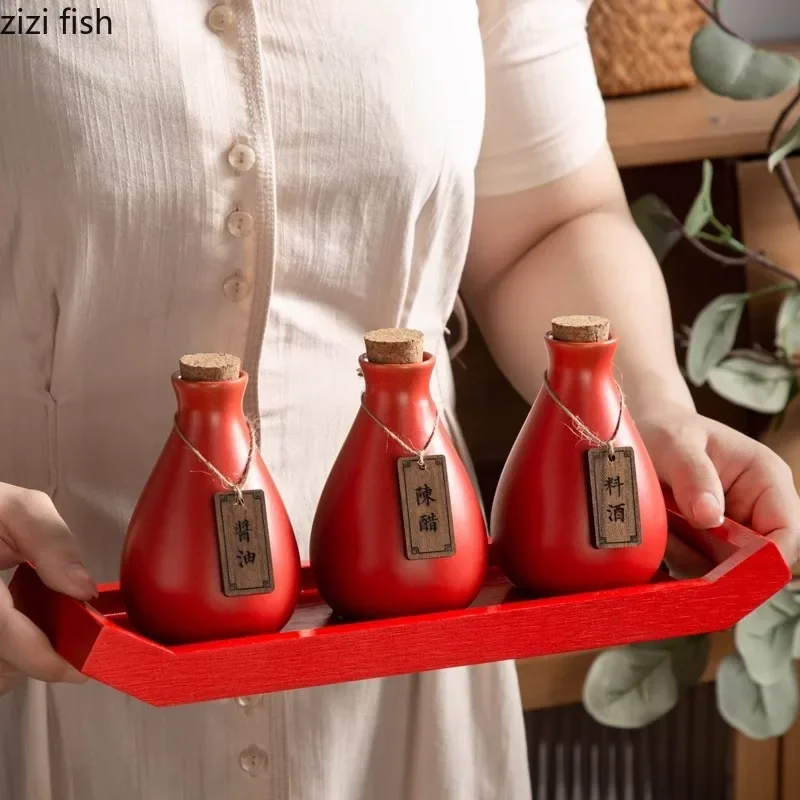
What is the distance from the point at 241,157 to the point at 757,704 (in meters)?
0.96

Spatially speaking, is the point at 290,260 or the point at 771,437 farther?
the point at 771,437

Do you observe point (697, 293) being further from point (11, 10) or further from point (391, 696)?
point (11, 10)

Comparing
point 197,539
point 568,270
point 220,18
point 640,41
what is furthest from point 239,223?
point 640,41

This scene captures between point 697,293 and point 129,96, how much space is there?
106 cm

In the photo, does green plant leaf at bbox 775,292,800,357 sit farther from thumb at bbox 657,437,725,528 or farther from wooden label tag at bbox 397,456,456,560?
wooden label tag at bbox 397,456,456,560

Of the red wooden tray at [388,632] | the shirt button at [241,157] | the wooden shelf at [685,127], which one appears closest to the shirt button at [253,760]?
the red wooden tray at [388,632]

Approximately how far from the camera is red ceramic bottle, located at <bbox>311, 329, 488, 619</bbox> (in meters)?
0.60

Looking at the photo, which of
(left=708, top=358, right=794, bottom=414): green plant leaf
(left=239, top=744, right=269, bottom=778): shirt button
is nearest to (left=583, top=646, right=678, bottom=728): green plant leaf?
(left=708, top=358, right=794, bottom=414): green plant leaf

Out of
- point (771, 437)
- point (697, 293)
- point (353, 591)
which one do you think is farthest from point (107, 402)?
point (697, 293)

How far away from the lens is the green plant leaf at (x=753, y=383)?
1.28 metres

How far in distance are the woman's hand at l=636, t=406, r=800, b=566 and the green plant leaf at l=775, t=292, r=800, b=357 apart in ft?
1.80

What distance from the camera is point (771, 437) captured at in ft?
4.44

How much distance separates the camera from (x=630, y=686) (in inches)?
52.0

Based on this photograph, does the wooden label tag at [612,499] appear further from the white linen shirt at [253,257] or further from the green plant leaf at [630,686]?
the green plant leaf at [630,686]
